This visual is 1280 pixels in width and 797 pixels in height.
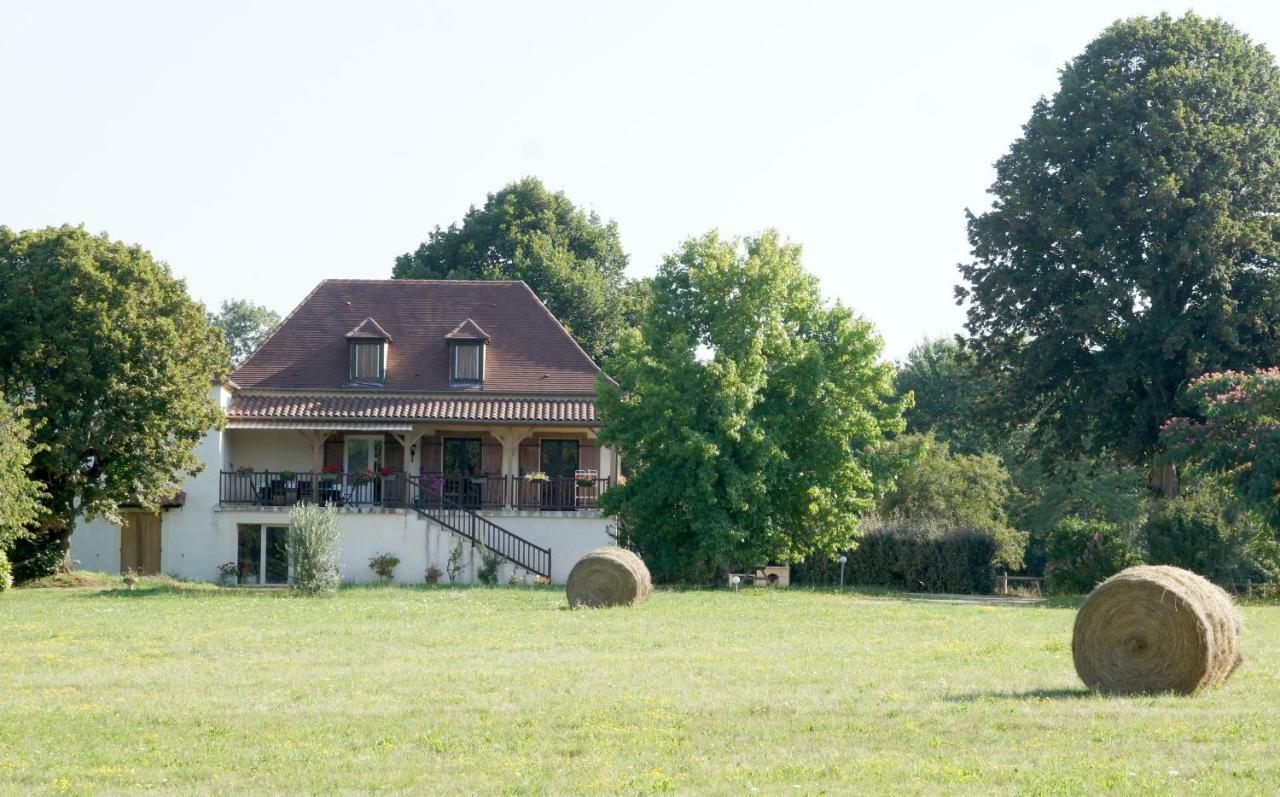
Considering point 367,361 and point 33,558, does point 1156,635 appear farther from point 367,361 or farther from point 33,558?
point 367,361

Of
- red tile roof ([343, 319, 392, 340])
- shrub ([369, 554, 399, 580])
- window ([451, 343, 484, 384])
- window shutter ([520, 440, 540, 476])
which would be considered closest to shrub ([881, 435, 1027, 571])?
window shutter ([520, 440, 540, 476])

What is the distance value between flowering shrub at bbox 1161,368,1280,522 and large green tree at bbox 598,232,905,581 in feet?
23.9

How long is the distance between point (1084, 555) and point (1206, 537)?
299cm

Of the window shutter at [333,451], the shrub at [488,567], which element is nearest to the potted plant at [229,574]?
the window shutter at [333,451]

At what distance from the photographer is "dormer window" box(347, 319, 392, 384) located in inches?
1716

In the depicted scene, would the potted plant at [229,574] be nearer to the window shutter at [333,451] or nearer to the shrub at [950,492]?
the window shutter at [333,451]

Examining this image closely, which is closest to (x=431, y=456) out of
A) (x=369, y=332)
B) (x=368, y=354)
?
(x=368, y=354)

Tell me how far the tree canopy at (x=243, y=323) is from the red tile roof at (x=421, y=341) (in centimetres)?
5972

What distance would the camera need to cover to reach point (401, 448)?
146ft

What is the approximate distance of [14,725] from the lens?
13.6m

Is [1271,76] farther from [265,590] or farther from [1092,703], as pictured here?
[1092,703]

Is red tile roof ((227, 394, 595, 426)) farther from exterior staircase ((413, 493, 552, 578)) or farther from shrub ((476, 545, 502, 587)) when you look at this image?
shrub ((476, 545, 502, 587))

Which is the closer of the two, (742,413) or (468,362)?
(742,413)

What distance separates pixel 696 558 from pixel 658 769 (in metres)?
25.6
